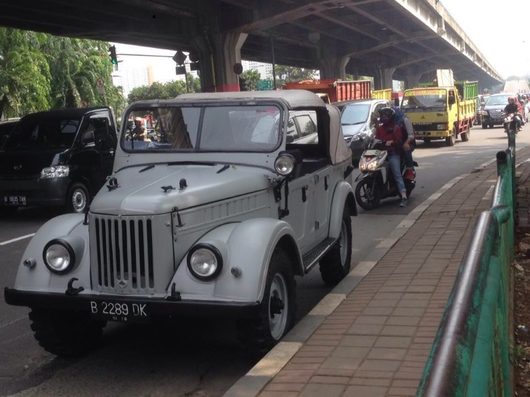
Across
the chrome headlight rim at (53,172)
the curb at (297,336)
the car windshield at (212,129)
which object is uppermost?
the car windshield at (212,129)

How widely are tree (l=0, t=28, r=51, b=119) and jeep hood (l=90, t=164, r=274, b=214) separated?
2558cm

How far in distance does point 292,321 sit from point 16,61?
27.2 meters

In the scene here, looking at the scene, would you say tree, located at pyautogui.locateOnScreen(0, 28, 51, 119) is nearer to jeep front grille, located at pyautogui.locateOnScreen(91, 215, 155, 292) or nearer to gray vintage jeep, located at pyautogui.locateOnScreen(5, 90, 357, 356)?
gray vintage jeep, located at pyautogui.locateOnScreen(5, 90, 357, 356)

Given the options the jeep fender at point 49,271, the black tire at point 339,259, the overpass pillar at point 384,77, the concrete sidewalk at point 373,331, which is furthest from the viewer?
the overpass pillar at point 384,77

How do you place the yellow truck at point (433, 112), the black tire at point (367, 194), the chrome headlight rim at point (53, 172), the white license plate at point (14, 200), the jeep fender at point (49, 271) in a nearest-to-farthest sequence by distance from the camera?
the jeep fender at point (49, 271)
the black tire at point (367, 194)
the chrome headlight rim at point (53, 172)
the white license plate at point (14, 200)
the yellow truck at point (433, 112)

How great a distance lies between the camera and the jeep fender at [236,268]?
410 cm

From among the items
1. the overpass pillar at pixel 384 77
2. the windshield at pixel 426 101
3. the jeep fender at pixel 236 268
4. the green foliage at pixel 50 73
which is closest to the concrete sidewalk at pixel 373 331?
the jeep fender at pixel 236 268

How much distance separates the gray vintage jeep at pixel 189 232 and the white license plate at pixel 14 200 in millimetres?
6741

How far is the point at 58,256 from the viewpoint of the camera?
14.7 feet

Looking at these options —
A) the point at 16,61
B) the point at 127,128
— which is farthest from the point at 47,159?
the point at 16,61

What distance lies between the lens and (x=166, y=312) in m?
4.10

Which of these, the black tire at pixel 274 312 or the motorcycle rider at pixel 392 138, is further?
the motorcycle rider at pixel 392 138

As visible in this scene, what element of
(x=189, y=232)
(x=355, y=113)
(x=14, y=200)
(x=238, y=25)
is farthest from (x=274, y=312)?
(x=238, y=25)

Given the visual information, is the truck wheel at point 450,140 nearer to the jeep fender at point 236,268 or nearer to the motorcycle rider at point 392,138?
the motorcycle rider at point 392,138
